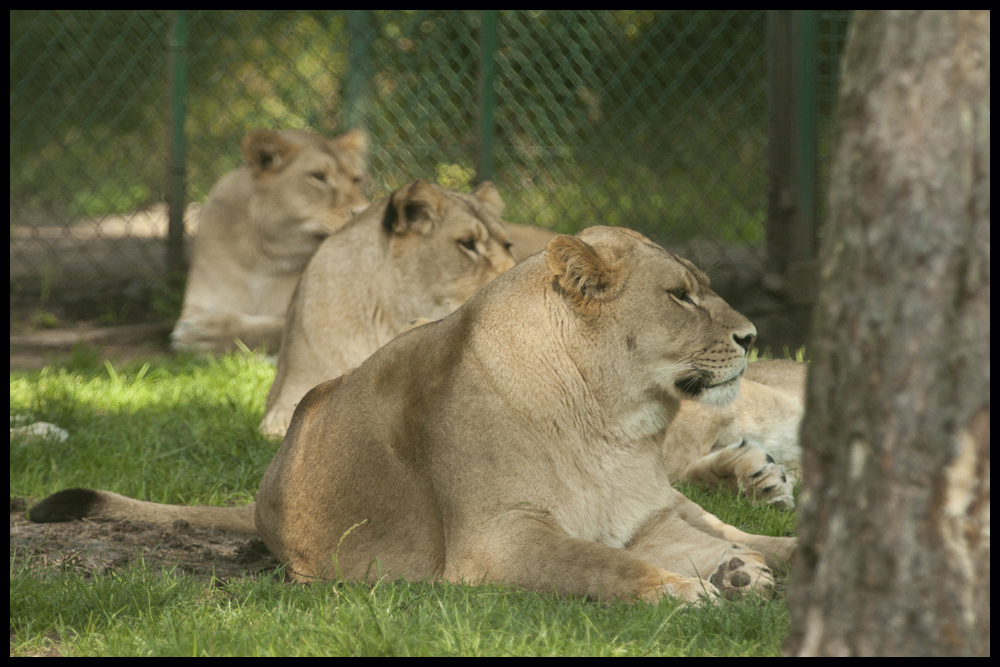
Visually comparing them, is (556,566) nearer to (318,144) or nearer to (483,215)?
(483,215)

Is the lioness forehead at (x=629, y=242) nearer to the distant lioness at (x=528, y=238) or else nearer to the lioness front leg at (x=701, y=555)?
the lioness front leg at (x=701, y=555)

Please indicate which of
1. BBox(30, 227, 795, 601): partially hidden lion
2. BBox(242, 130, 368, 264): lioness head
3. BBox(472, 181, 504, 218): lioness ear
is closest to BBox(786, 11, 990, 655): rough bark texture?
BBox(30, 227, 795, 601): partially hidden lion

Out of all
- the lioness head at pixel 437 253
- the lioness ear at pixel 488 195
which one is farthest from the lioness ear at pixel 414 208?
the lioness ear at pixel 488 195

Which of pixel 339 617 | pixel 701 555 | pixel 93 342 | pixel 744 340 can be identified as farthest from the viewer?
pixel 93 342

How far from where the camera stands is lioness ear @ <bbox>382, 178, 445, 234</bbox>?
15.2ft

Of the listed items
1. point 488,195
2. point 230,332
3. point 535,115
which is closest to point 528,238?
point 488,195

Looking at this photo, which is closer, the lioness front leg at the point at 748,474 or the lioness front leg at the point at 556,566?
the lioness front leg at the point at 556,566

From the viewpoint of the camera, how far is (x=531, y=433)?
2938 millimetres

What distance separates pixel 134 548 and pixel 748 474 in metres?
1.98

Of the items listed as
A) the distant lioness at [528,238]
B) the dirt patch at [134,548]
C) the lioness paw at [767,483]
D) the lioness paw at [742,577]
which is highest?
the distant lioness at [528,238]

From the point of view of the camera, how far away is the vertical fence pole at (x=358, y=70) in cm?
769

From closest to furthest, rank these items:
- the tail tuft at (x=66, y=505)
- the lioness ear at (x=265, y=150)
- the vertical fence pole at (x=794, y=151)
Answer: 1. the tail tuft at (x=66, y=505)
2. the lioness ear at (x=265, y=150)
3. the vertical fence pole at (x=794, y=151)

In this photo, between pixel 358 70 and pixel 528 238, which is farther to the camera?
pixel 358 70
